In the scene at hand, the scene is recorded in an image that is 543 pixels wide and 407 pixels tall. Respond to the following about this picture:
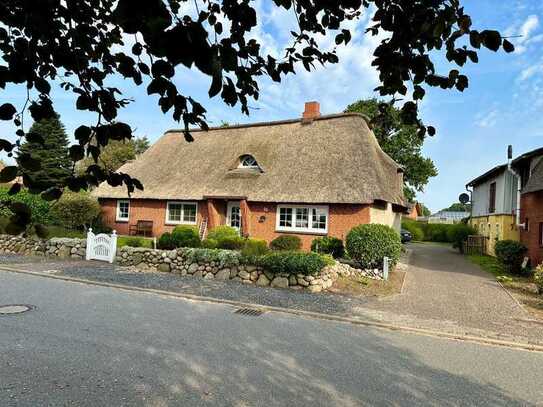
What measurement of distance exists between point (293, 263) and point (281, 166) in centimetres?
928

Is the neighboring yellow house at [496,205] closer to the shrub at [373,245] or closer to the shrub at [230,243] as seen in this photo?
the shrub at [373,245]

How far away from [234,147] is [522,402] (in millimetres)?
19216

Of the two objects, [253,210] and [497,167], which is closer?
[253,210]

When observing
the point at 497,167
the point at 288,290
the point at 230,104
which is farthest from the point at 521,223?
the point at 230,104

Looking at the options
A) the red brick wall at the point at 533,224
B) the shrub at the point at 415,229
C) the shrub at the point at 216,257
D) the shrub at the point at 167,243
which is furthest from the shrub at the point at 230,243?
the shrub at the point at 415,229

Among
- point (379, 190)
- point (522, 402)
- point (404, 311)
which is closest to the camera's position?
point (522, 402)

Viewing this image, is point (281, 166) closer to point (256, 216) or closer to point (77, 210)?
point (256, 216)

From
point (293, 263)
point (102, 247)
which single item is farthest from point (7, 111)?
point (102, 247)

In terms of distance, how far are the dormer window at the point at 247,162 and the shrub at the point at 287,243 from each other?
5200mm

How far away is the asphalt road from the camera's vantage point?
4.23 meters

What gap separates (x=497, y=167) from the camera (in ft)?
67.7

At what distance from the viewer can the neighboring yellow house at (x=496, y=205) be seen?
63.8 feet

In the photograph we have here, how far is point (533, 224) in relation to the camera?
16016 mm

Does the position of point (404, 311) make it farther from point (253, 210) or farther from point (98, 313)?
point (253, 210)
